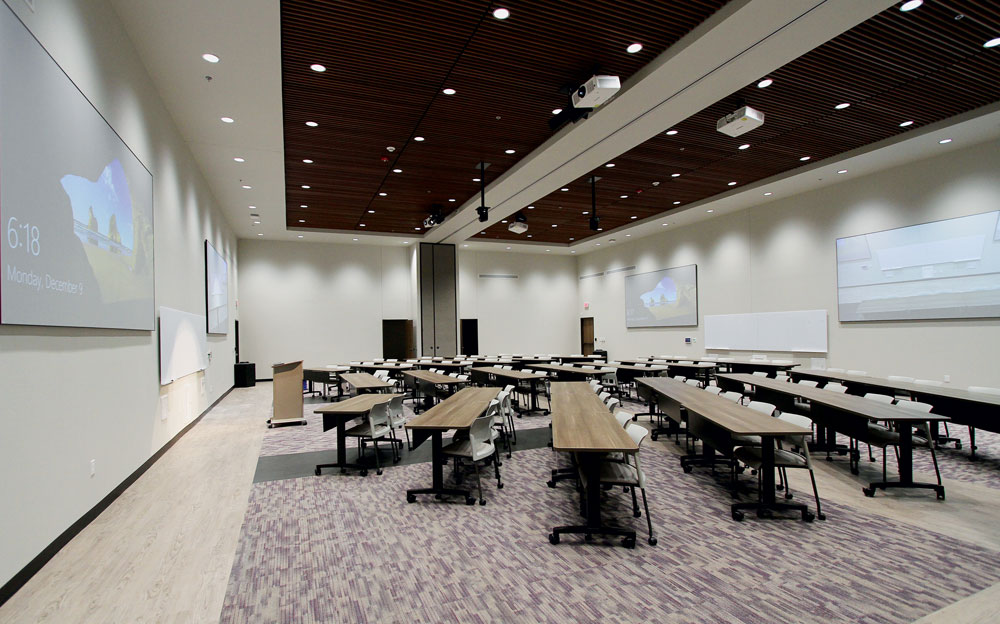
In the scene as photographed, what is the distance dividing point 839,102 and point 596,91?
4033 mm

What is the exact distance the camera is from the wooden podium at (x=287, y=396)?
26.7ft

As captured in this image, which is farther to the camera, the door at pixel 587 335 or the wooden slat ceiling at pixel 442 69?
the door at pixel 587 335

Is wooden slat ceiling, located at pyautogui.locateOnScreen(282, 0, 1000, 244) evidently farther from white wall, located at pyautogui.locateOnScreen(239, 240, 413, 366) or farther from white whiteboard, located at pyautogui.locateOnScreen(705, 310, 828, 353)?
white wall, located at pyautogui.locateOnScreen(239, 240, 413, 366)

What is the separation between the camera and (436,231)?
14.5m

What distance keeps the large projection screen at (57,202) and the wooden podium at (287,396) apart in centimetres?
358

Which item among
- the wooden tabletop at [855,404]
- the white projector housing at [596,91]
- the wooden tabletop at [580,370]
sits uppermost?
the white projector housing at [596,91]

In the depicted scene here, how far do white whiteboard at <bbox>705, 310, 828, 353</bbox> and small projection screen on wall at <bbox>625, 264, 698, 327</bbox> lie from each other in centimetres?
92

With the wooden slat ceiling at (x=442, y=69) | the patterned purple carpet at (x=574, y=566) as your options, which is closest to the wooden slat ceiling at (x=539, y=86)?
the wooden slat ceiling at (x=442, y=69)

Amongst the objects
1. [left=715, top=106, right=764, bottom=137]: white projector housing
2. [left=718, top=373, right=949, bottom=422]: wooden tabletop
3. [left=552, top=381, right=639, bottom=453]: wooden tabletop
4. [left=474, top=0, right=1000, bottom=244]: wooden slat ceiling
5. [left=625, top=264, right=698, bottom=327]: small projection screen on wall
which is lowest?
[left=552, top=381, right=639, bottom=453]: wooden tabletop

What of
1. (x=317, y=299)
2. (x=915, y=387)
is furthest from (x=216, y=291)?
(x=915, y=387)

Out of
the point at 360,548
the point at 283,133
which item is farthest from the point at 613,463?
the point at 283,133

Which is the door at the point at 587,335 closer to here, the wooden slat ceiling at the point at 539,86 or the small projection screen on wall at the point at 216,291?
the wooden slat ceiling at the point at 539,86

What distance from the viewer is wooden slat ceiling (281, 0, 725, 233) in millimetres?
4586

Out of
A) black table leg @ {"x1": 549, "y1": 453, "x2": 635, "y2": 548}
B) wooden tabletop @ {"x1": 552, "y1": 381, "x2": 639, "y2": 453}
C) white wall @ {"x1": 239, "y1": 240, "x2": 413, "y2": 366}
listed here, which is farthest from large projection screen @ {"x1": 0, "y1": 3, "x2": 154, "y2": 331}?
white wall @ {"x1": 239, "y1": 240, "x2": 413, "y2": 366}
